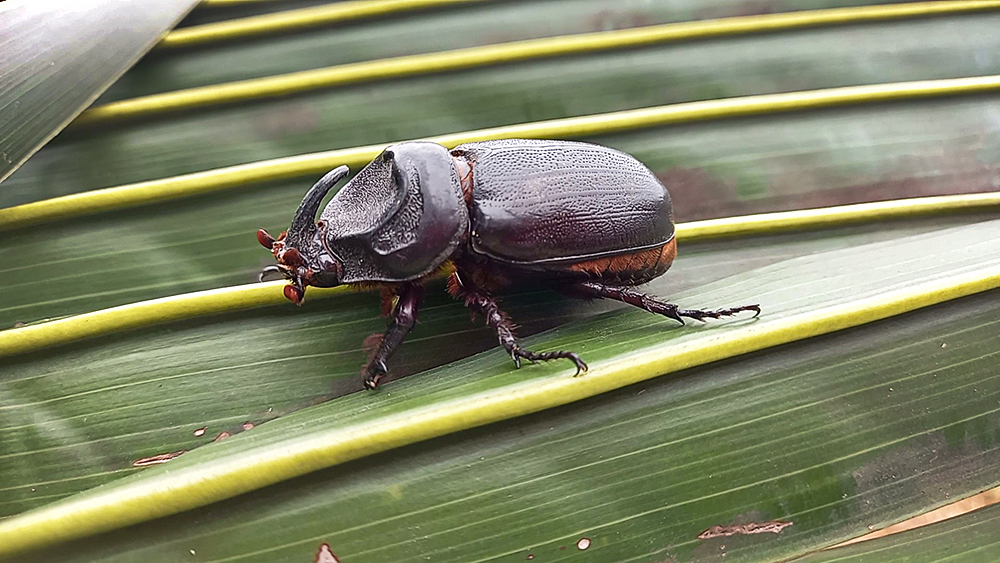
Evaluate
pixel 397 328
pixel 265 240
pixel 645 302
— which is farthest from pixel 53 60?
pixel 645 302

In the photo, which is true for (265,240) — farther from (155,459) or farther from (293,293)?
(155,459)

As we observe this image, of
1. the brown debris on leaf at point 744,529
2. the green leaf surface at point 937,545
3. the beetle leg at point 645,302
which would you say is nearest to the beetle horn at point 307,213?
the beetle leg at point 645,302

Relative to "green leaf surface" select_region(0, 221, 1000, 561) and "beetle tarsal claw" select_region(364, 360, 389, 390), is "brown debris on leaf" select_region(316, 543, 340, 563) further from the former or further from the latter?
"beetle tarsal claw" select_region(364, 360, 389, 390)

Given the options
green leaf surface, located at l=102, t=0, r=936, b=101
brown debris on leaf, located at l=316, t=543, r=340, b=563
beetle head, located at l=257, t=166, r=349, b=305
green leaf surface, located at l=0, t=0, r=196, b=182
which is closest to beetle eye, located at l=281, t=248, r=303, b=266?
beetle head, located at l=257, t=166, r=349, b=305

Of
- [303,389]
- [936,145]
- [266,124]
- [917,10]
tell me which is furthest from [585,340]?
[917,10]

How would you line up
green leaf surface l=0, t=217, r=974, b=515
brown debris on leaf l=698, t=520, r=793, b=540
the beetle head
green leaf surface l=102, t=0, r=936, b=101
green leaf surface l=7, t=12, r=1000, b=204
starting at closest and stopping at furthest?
brown debris on leaf l=698, t=520, r=793, b=540 → green leaf surface l=0, t=217, r=974, b=515 → the beetle head → green leaf surface l=7, t=12, r=1000, b=204 → green leaf surface l=102, t=0, r=936, b=101

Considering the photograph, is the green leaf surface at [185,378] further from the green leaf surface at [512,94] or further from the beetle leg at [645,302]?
the green leaf surface at [512,94]
